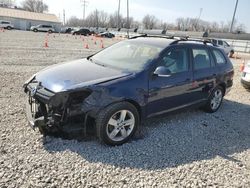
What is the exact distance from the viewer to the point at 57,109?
3707 mm

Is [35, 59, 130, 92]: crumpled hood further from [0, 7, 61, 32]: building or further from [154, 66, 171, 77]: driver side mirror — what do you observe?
[0, 7, 61, 32]: building

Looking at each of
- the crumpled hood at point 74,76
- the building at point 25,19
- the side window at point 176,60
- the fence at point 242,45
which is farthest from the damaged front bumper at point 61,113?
the building at point 25,19

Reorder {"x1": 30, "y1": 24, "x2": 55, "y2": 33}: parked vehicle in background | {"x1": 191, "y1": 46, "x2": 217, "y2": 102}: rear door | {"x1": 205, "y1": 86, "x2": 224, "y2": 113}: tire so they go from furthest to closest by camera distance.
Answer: {"x1": 30, "y1": 24, "x2": 55, "y2": 33}: parked vehicle in background → {"x1": 205, "y1": 86, "x2": 224, "y2": 113}: tire → {"x1": 191, "y1": 46, "x2": 217, "y2": 102}: rear door

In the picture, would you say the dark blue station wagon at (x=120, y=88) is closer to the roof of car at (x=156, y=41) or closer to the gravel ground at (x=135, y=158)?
the roof of car at (x=156, y=41)

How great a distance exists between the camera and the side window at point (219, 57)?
6.09 meters

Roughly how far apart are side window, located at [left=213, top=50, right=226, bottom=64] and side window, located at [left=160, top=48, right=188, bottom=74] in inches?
51.6

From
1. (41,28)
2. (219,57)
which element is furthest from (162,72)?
(41,28)

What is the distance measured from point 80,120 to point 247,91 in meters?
6.69

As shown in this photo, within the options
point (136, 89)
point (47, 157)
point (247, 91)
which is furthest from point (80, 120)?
Result: point (247, 91)

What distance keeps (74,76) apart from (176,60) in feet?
6.49

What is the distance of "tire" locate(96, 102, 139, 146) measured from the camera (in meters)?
3.84

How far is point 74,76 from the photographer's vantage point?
4.09 metres

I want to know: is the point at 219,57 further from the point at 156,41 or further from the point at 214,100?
the point at 156,41

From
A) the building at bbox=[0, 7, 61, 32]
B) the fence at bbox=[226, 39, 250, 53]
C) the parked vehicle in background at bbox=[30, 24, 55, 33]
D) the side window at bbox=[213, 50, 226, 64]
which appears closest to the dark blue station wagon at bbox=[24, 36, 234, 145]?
the side window at bbox=[213, 50, 226, 64]
